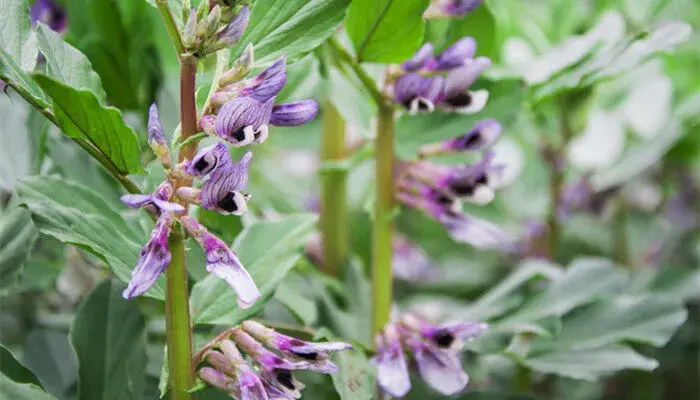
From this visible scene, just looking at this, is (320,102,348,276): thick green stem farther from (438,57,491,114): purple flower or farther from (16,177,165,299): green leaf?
(16,177,165,299): green leaf

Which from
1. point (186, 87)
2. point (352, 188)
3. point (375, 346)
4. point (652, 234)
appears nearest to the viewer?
point (186, 87)

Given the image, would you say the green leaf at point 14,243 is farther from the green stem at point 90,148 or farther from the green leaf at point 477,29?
the green leaf at point 477,29

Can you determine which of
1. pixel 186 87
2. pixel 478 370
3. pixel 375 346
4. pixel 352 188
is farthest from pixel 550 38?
pixel 186 87

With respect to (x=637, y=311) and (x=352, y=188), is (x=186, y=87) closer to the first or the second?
(x=637, y=311)

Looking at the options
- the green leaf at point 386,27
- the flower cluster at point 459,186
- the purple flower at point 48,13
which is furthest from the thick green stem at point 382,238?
the purple flower at point 48,13

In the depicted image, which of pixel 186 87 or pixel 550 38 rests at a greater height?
pixel 186 87

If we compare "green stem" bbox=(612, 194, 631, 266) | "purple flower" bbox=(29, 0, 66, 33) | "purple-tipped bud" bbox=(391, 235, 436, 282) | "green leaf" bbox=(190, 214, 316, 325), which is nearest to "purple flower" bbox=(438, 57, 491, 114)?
"green leaf" bbox=(190, 214, 316, 325)
